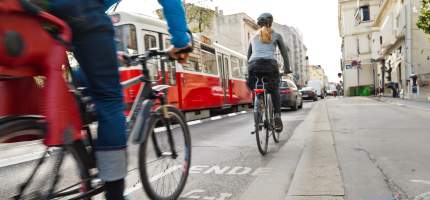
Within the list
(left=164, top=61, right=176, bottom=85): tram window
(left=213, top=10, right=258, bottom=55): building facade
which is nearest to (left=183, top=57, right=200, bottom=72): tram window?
(left=164, top=61, right=176, bottom=85): tram window

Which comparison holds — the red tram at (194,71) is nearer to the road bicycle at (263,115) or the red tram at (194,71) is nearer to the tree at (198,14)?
the road bicycle at (263,115)

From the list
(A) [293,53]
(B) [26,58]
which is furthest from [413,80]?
(A) [293,53]

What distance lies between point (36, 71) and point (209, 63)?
556 inches

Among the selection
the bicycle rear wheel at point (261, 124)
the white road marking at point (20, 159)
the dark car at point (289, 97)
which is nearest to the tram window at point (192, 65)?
the dark car at point (289, 97)

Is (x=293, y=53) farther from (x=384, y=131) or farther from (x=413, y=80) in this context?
(x=384, y=131)

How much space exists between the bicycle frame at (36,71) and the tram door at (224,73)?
15.4 meters

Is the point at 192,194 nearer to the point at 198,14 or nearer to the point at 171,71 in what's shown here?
the point at 171,71

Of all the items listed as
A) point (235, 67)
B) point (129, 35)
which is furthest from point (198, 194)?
point (235, 67)

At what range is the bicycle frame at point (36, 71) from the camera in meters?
1.65

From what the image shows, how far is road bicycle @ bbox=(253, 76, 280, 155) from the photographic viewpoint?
16.9ft

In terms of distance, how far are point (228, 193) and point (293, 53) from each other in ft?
349

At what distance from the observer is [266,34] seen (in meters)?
5.77

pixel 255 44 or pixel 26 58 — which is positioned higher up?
pixel 255 44

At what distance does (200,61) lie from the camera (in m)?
14.8
